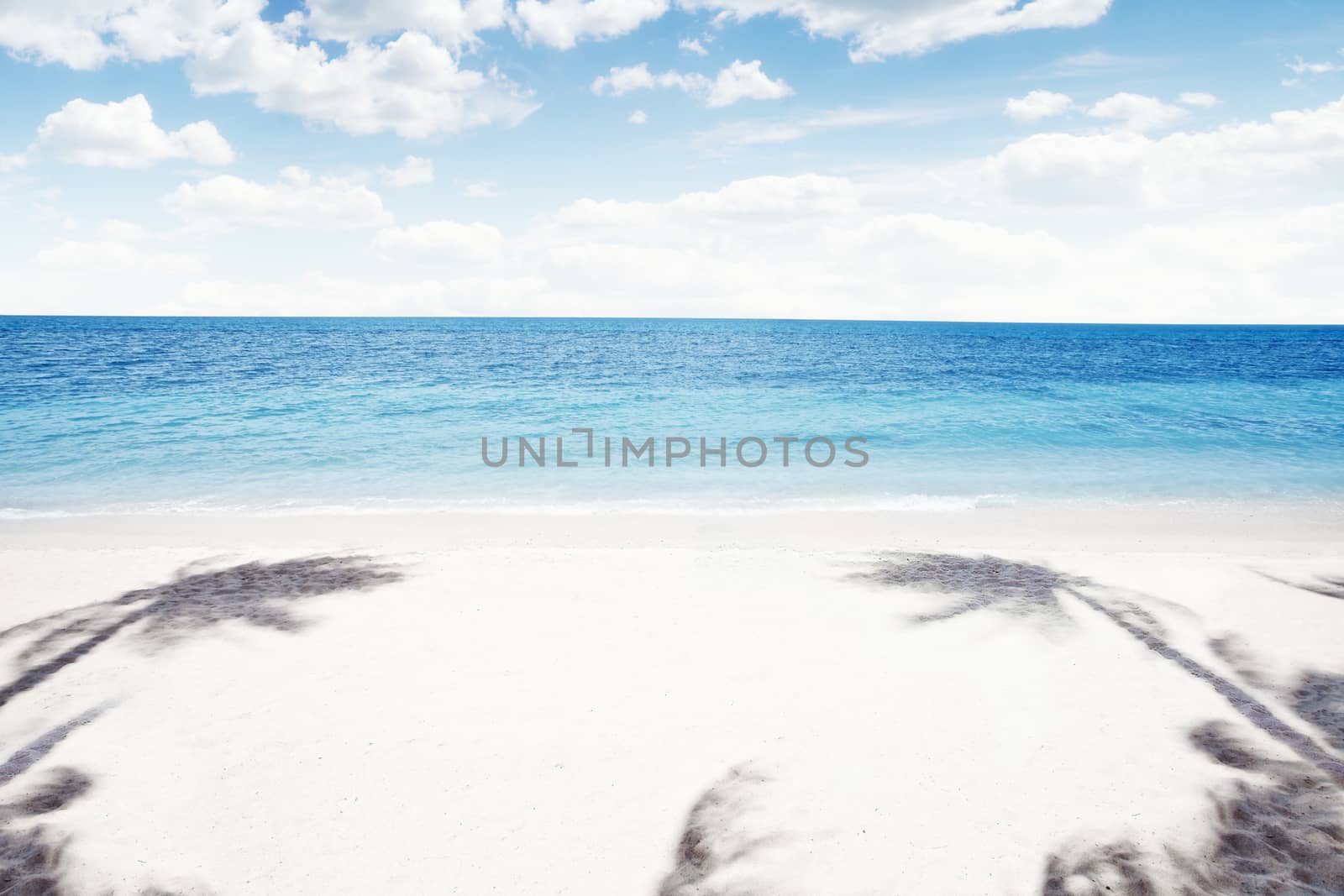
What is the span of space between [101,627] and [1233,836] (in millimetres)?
12778

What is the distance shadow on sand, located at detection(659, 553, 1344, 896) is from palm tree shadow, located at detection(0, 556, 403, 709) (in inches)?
263

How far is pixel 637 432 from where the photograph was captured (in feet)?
84.5

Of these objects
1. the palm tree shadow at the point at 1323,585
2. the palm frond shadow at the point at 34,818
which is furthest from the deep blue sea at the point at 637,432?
the palm frond shadow at the point at 34,818

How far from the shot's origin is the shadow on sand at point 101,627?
17.3 feet

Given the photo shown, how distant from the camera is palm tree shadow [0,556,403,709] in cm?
845

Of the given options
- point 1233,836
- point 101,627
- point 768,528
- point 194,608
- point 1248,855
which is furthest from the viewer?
point 768,528

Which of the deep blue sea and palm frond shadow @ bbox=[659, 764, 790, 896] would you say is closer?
palm frond shadow @ bbox=[659, 764, 790, 896]

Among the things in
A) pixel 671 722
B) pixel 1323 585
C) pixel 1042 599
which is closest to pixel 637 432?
pixel 1042 599

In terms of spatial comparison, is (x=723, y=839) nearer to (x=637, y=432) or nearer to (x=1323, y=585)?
(x=1323, y=585)

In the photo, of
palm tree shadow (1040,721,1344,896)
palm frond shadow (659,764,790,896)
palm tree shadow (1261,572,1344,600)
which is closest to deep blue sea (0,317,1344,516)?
palm tree shadow (1261,572,1344,600)

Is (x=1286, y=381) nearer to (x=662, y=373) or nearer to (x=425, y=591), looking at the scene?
(x=662, y=373)

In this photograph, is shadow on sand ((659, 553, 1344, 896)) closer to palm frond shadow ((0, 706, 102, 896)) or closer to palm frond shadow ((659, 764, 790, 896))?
palm frond shadow ((659, 764, 790, 896))

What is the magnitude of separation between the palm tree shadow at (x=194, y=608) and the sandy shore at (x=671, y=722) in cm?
6

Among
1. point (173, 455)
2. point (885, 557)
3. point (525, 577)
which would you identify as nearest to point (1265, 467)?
point (885, 557)
